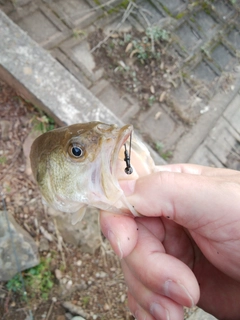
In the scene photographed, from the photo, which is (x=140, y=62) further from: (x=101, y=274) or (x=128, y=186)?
(x=128, y=186)

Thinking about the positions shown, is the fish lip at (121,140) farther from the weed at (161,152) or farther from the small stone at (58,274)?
the weed at (161,152)

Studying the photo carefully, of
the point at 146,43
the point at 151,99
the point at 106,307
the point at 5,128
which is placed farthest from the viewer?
the point at 146,43

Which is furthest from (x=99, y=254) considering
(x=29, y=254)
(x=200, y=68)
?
(x=200, y=68)

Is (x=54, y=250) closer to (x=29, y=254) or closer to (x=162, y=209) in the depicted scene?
(x=29, y=254)

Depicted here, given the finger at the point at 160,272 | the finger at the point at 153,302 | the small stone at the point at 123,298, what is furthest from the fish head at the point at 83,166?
the small stone at the point at 123,298

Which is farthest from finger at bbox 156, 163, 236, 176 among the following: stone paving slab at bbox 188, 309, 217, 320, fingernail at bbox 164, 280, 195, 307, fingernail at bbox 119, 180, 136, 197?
stone paving slab at bbox 188, 309, 217, 320

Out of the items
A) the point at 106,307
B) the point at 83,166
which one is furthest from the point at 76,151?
the point at 106,307
